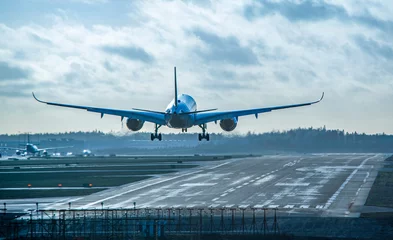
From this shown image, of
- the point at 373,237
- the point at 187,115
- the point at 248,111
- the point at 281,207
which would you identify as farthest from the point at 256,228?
the point at 248,111

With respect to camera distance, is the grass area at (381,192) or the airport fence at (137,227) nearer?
the airport fence at (137,227)

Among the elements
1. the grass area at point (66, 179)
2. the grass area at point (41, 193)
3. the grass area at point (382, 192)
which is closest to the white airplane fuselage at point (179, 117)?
the grass area at point (41, 193)

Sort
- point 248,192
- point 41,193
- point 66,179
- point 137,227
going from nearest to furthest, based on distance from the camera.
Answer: point 137,227 < point 248,192 < point 41,193 < point 66,179

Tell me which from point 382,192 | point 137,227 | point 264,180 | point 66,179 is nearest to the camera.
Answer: point 137,227

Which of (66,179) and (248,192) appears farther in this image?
(66,179)

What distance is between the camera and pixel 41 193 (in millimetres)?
A: 92188

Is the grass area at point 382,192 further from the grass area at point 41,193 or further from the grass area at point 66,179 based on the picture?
the grass area at point 66,179

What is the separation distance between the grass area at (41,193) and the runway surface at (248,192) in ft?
10.0

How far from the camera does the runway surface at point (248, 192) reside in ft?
253

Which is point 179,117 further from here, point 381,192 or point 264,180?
point 381,192

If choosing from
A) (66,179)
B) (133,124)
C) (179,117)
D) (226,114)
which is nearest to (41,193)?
(133,124)

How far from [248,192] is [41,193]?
27.9 m

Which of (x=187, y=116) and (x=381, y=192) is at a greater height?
(x=187, y=116)

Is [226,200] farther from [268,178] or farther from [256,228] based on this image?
[268,178]
